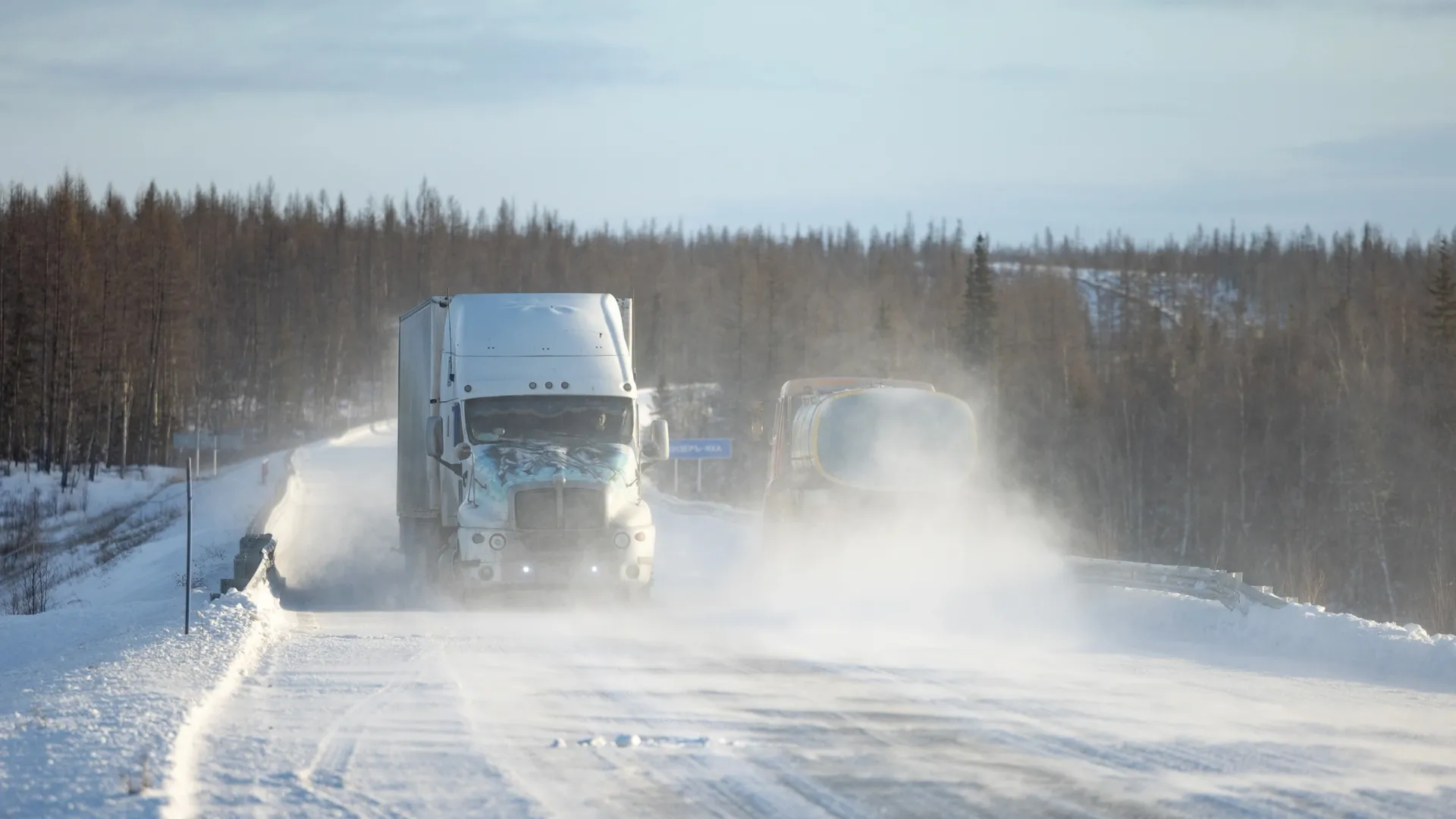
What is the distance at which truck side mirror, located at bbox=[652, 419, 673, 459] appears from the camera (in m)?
20.0

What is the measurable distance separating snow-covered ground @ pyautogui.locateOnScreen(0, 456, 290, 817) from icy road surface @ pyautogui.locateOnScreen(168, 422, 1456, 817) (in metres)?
0.30

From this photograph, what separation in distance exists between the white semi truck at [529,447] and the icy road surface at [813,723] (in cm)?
166

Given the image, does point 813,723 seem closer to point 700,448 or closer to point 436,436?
point 436,436

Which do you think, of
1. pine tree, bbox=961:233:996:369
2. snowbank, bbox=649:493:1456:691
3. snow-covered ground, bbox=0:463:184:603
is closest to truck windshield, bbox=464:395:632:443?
snowbank, bbox=649:493:1456:691

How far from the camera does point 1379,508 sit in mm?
60875

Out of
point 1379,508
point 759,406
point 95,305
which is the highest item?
point 95,305

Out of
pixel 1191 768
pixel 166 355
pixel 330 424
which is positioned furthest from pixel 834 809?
pixel 330 424

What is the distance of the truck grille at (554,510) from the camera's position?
→ 18.6 meters

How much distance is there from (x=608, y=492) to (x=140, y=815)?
1218 centimetres

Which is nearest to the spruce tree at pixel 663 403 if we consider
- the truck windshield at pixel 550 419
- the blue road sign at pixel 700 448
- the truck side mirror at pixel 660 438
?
the blue road sign at pixel 700 448

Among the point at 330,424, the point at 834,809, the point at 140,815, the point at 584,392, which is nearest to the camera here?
the point at 140,815

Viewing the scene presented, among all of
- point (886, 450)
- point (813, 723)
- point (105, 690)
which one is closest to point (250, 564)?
point (105, 690)

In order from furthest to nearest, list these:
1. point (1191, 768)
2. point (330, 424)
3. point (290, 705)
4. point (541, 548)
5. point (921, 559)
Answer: point (330, 424)
point (921, 559)
point (541, 548)
point (290, 705)
point (1191, 768)

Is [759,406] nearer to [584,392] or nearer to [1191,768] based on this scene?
[584,392]
